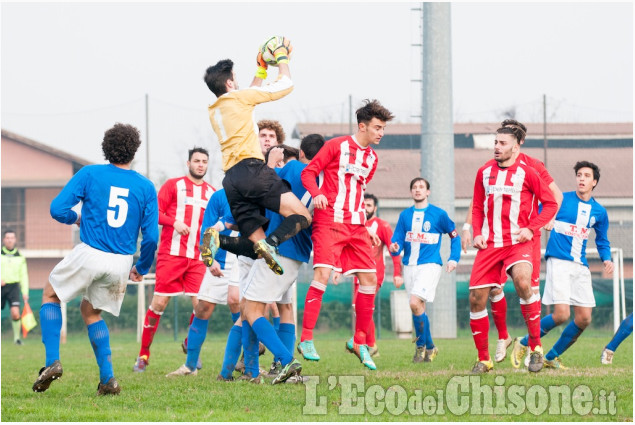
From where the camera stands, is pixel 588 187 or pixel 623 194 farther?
pixel 623 194

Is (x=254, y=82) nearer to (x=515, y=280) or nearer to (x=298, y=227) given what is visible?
(x=298, y=227)

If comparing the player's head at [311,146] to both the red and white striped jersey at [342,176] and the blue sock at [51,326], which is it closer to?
the red and white striped jersey at [342,176]

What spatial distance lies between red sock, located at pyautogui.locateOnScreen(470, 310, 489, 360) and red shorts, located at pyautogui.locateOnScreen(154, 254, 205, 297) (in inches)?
137

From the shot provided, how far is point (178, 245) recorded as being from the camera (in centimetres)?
1107

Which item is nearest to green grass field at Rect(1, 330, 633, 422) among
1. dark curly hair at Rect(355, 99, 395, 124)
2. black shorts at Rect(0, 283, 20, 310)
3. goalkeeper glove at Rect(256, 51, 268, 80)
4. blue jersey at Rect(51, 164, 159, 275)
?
blue jersey at Rect(51, 164, 159, 275)

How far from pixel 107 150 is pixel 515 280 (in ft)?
13.0

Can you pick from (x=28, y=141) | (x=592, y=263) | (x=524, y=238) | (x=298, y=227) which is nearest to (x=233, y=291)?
(x=298, y=227)

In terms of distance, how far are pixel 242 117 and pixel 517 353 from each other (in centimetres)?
414

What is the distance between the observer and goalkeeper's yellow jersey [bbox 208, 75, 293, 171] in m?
7.80

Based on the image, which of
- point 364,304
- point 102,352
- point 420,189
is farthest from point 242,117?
point 420,189

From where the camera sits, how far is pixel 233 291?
9.91m

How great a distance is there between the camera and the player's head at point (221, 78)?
26.3 feet

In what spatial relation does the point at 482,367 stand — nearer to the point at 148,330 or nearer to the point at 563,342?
the point at 563,342

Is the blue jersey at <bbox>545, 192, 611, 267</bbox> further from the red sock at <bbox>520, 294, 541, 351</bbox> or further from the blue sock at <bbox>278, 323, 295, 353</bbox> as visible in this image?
the blue sock at <bbox>278, 323, 295, 353</bbox>
